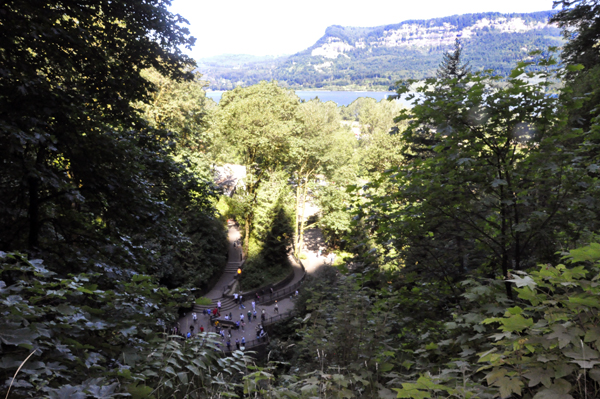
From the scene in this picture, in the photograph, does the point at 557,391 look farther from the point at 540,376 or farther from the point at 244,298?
the point at 244,298

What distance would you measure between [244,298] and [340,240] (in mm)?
19744

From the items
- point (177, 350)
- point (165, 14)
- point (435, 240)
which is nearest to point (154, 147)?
point (165, 14)

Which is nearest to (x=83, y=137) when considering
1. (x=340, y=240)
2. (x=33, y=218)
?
(x=33, y=218)

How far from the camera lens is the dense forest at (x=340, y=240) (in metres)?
1.77

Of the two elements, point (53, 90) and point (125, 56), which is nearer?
point (53, 90)

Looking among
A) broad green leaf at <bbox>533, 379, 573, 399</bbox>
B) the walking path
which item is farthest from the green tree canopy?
the walking path

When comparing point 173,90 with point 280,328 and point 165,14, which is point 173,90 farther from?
point 280,328

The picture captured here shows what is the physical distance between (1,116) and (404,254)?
17.6 ft

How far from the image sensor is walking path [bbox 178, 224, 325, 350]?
19.1 meters

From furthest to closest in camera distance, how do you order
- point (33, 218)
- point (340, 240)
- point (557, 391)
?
point (33, 218) < point (340, 240) < point (557, 391)

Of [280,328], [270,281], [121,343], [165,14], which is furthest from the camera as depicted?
[270,281]

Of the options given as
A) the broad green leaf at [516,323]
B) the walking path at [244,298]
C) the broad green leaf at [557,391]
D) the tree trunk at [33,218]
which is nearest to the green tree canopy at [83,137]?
the tree trunk at [33,218]

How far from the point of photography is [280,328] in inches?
696

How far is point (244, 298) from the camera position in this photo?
22.6 meters
